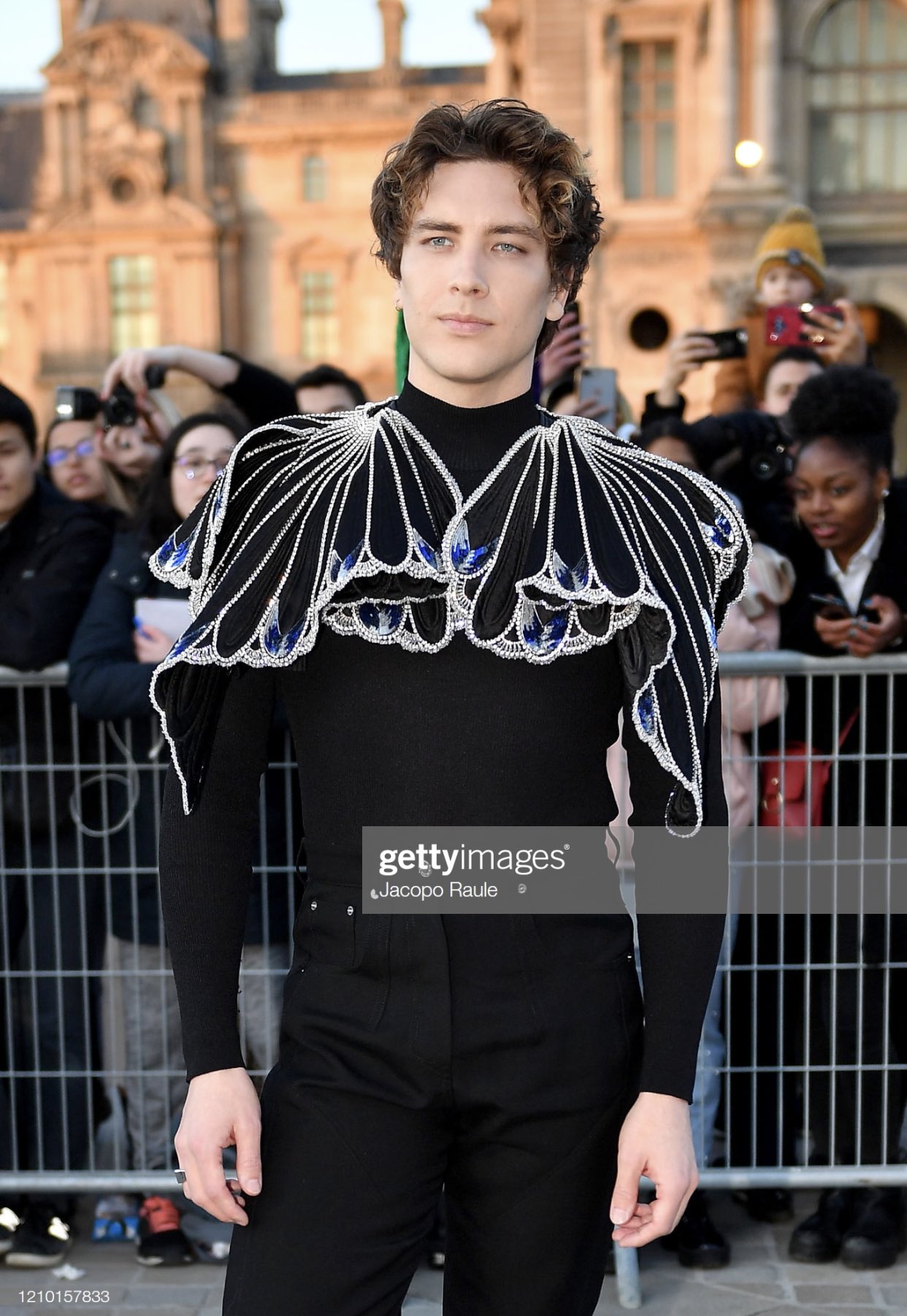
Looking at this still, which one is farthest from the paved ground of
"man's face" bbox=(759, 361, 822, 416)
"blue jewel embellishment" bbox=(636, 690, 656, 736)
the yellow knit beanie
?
the yellow knit beanie

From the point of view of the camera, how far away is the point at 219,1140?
177 centimetres

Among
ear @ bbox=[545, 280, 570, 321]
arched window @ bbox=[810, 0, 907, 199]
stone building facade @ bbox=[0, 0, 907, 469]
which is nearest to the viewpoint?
ear @ bbox=[545, 280, 570, 321]

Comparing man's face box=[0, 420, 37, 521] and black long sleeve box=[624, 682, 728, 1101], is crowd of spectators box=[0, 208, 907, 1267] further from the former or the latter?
black long sleeve box=[624, 682, 728, 1101]

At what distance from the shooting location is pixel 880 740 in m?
3.60

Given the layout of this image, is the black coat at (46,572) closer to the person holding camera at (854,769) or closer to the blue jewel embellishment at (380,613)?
the person holding camera at (854,769)

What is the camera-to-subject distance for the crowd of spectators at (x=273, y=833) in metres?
3.60

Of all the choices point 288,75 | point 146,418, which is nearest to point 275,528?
point 146,418

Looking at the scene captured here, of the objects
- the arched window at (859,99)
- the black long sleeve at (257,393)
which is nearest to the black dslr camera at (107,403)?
the black long sleeve at (257,393)

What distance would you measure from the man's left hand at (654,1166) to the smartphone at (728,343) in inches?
140

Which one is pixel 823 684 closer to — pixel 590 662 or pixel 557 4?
pixel 590 662

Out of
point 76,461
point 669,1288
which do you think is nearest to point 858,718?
point 669,1288

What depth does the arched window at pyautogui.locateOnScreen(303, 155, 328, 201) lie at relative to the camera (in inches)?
1484

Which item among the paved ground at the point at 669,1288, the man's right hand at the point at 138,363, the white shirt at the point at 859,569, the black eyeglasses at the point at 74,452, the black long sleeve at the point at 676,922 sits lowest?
the paved ground at the point at 669,1288

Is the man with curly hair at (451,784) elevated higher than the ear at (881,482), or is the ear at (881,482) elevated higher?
the ear at (881,482)
